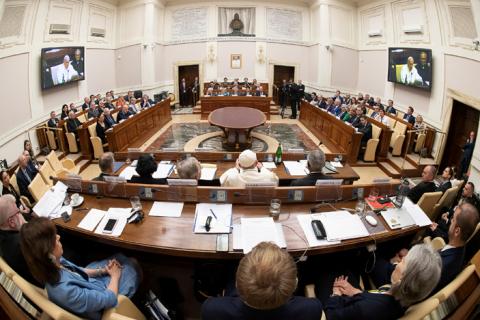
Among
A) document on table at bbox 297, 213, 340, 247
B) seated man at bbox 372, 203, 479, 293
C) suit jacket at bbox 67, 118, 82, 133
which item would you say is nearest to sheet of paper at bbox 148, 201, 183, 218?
document on table at bbox 297, 213, 340, 247

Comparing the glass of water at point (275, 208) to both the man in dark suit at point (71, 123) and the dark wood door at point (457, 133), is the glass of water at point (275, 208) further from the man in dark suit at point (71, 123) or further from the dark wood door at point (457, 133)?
the man in dark suit at point (71, 123)

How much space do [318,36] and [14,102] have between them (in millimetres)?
11172

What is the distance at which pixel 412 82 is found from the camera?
850cm

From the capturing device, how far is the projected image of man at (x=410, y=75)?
8273 millimetres

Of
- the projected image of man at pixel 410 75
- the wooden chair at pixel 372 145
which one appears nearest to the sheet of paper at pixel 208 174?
the wooden chair at pixel 372 145

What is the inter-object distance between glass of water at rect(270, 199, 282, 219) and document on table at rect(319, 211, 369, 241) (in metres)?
0.39

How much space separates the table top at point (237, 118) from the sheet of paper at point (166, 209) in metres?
4.78

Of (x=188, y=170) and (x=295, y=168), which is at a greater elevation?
(x=188, y=170)

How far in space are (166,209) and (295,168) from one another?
6.76 ft

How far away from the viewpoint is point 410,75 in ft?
28.2

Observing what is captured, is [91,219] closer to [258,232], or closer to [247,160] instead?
[258,232]

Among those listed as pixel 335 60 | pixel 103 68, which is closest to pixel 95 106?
pixel 103 68

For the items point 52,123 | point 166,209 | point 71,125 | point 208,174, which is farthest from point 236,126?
point 166,209

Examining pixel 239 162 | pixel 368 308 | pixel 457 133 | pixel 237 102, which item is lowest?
pixel 368 308
